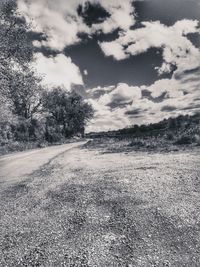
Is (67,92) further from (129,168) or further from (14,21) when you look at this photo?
(129,168)

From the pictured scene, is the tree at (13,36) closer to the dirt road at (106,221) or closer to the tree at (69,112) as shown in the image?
the dirt road at (106,221)

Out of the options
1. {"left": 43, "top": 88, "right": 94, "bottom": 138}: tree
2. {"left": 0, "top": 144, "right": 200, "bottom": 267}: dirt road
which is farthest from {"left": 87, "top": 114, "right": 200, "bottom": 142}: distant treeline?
{"left": 43, "top": 88, "right": 94, "bottom": 138}: tree

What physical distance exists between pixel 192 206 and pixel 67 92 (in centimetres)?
6092

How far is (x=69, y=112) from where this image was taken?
2461 inches

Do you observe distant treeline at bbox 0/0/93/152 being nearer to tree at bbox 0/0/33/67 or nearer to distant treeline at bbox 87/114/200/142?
tree at bbox 0/0/33/67

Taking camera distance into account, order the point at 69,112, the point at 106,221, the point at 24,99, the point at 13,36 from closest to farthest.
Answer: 1. the point at 106,221
2. the point at 13,36
3. the point at 24,99
4. the point at 69,112

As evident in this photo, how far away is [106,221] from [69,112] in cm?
Answer: 5857

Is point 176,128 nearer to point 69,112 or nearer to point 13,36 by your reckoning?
point 13,36

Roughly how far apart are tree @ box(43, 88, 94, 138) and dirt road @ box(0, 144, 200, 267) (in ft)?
173

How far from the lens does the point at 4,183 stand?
29.2ft

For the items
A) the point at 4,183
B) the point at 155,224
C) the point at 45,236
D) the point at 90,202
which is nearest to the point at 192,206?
the point at 155,224

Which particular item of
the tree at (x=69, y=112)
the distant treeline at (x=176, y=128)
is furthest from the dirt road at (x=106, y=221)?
the tree at (x=69, y=112)

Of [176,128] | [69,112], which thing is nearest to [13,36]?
[176,128]

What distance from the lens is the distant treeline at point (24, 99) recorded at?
21.4 m
